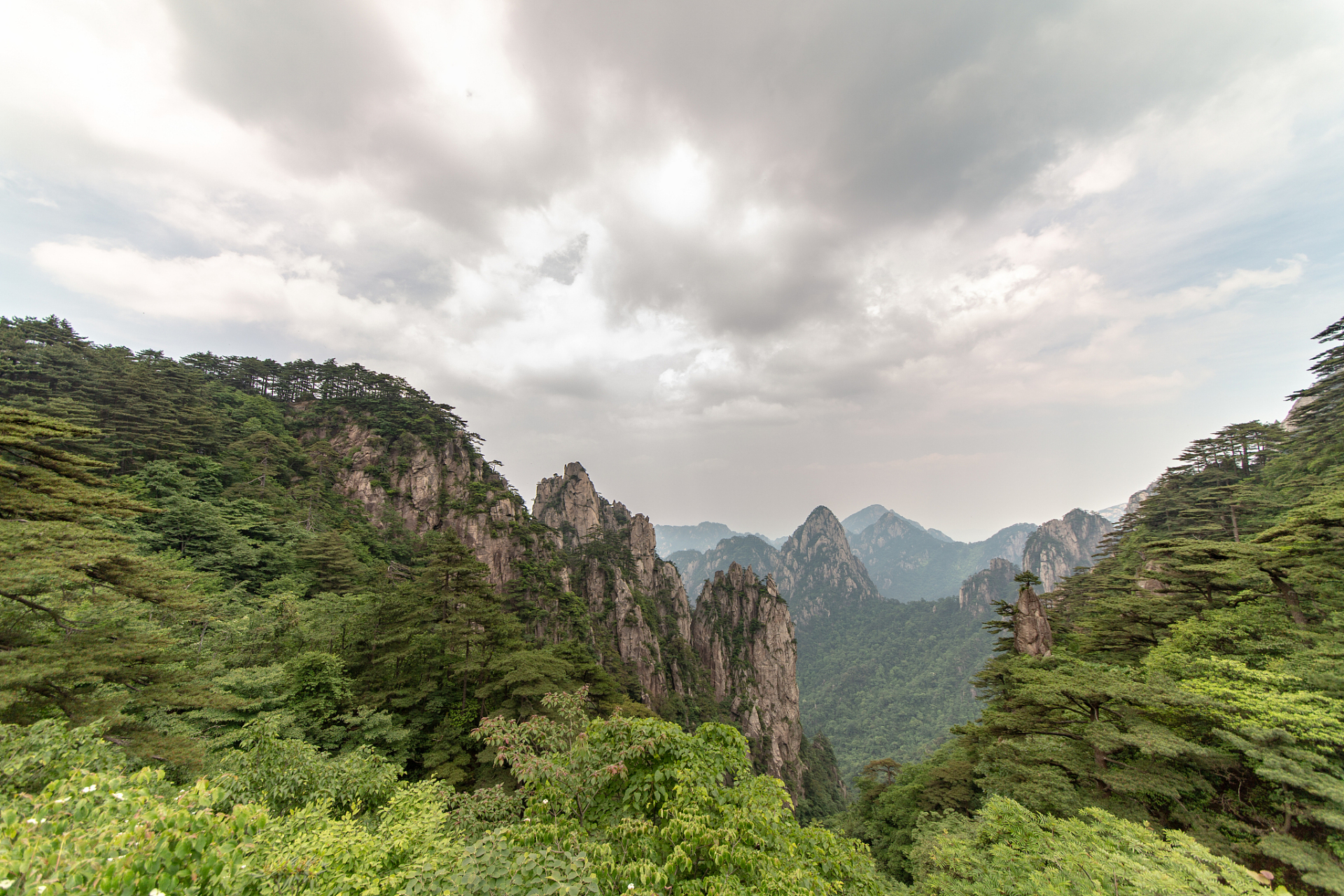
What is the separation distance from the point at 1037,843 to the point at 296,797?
18767mm

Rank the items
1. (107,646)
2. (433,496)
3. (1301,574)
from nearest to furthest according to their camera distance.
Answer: (107,646)
(1301,574)
(433,496)

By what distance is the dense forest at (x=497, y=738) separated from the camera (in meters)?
5.98

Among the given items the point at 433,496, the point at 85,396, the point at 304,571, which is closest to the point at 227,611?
the point at 304,571

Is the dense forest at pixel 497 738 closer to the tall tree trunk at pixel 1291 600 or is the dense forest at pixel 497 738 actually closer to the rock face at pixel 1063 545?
the tall tree trunk at pixel 1291 600

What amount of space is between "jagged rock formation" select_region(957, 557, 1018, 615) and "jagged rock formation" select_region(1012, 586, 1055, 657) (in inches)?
6923

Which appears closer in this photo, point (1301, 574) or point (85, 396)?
point (1301, 574)

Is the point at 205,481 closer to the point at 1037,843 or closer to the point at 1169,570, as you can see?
the point at 1037,843

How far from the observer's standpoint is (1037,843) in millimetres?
10359

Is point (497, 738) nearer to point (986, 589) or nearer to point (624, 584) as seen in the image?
point (624, 584)

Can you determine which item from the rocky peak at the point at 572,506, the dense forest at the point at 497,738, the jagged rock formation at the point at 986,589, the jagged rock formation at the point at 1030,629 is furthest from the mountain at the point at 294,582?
the jagged rock formation at the point at 986,589

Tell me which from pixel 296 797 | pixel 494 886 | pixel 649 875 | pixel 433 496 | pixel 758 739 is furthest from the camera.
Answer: pixel 758 739

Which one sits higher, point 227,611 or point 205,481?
point 205,481

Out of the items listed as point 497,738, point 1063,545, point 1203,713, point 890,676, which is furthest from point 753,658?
point 1063,545

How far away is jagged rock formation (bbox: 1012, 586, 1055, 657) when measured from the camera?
23.5 m
